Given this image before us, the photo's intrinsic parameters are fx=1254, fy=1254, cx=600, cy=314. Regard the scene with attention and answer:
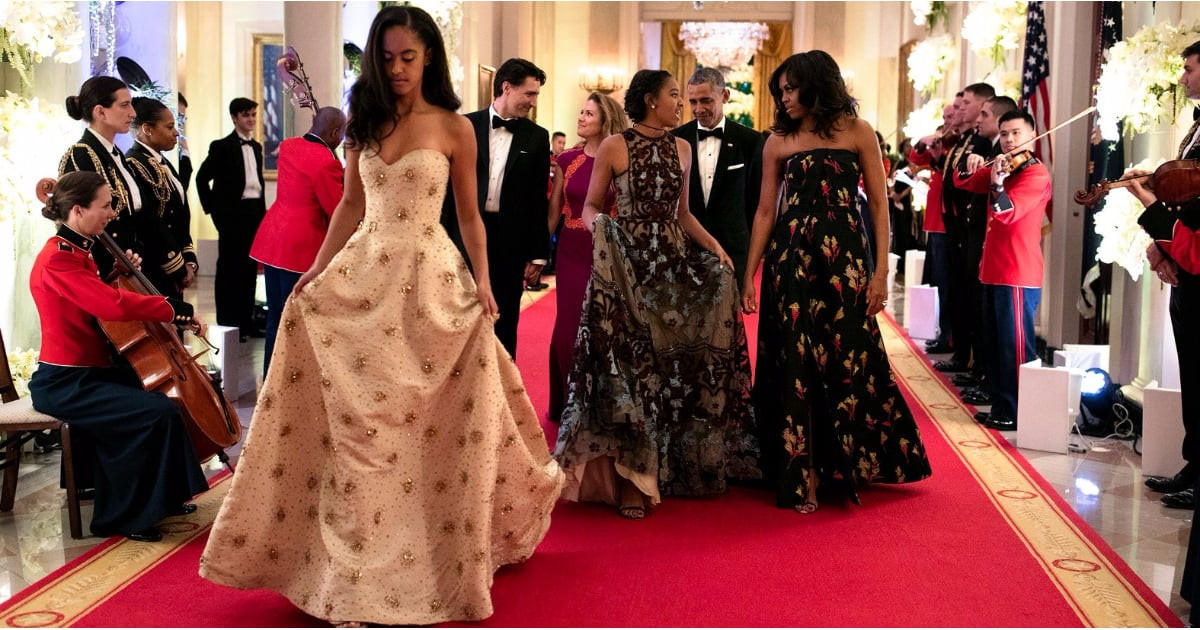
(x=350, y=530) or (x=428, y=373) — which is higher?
(x=428, y=373)

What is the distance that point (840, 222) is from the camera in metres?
4.89

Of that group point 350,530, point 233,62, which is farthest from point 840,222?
point 233,62

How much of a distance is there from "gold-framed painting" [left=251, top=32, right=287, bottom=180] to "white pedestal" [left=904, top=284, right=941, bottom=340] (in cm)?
942

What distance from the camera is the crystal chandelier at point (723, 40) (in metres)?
21.0

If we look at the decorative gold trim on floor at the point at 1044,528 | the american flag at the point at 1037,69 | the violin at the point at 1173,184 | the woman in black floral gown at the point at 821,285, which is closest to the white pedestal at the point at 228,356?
the woman in black floral gown at the point at 821,285

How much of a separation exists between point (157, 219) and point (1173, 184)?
4.37 meters

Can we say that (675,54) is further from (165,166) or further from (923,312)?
(165,166)

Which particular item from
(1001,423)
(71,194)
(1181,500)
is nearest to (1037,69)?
(1001,423)

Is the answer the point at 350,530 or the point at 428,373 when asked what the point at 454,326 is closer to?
the point at 428,373

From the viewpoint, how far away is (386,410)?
3473 millimetres

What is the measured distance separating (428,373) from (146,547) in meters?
1.44

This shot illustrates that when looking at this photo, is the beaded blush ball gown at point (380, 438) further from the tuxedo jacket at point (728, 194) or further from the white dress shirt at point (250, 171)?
the white dress shirt at point (250, 171)

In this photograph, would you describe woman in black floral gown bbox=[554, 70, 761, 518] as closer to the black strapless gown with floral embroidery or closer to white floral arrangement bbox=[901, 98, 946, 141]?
the black strapless gown with floral embroidery

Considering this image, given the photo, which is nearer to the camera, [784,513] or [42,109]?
[784,513]
